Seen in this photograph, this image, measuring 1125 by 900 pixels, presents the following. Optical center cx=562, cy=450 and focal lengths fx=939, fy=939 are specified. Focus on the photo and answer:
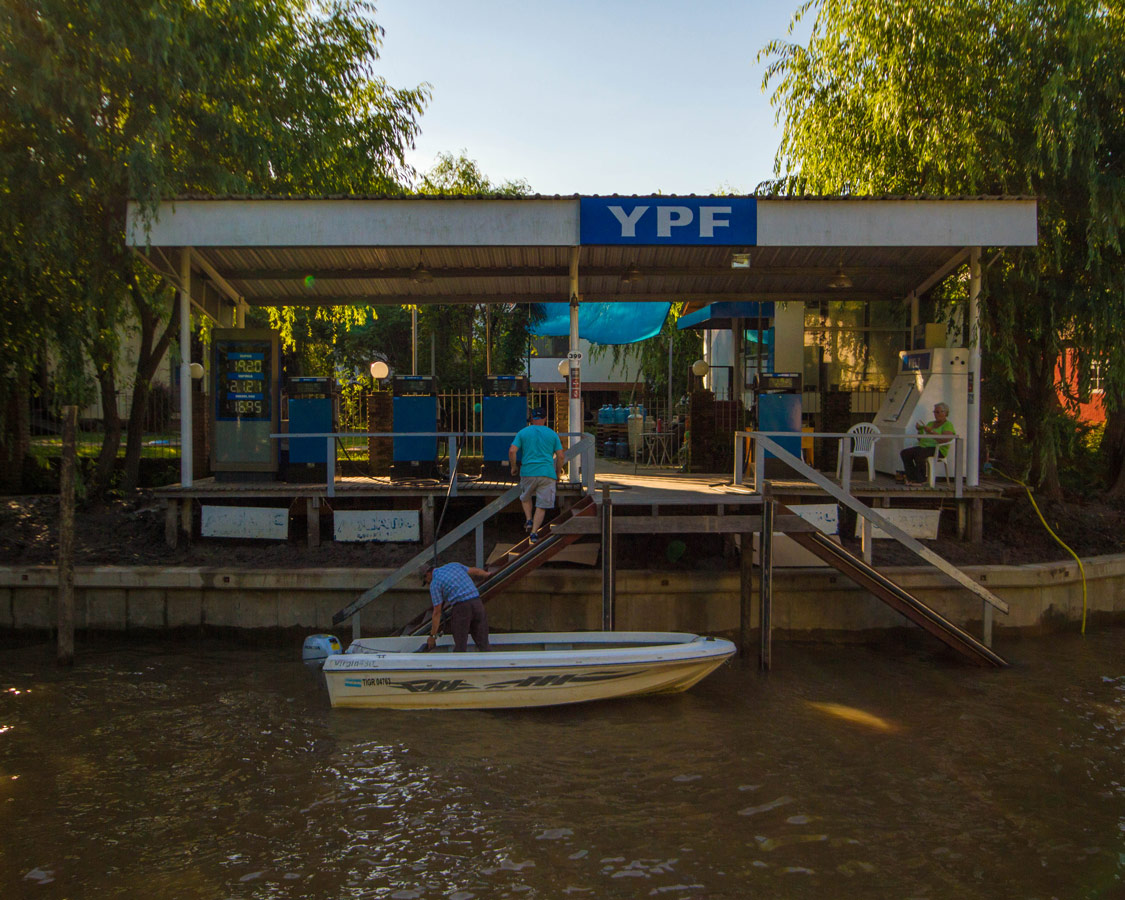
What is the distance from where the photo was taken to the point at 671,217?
37.5 ft

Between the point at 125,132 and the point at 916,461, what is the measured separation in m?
11.7

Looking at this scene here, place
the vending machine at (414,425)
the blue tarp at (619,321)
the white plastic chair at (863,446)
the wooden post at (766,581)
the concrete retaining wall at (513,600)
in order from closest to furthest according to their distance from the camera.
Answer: the wooden post at (766,581), the concrete retaining wall at (513,600), the white plastic chair at (863,446), the vending machine at (414,425), the blue tarp at (619,321)

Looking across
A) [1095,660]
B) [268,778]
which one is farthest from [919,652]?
[268,778]

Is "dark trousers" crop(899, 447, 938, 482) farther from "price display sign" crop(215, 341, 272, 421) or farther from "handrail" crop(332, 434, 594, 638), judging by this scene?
"price display sign" crop(215, 341, 272, 421)

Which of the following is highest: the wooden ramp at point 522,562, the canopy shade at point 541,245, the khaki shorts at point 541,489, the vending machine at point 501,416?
the canopy shade at point 541,245

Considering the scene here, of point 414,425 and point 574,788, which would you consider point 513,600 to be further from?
point 574,788

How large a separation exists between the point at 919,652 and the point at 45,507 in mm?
12840

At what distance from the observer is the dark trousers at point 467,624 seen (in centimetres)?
917

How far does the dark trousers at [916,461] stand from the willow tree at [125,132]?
10.1 m

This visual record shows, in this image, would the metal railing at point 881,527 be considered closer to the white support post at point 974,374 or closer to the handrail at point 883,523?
the handrail at point 883,523

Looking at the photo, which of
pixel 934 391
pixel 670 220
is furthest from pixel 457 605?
pixel 934 391

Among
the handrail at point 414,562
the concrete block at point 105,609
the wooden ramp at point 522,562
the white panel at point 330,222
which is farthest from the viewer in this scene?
the concrete block at point 105,609

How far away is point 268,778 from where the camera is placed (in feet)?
25.1

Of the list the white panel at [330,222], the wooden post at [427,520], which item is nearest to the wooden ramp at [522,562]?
the wooden post at [427,520]
